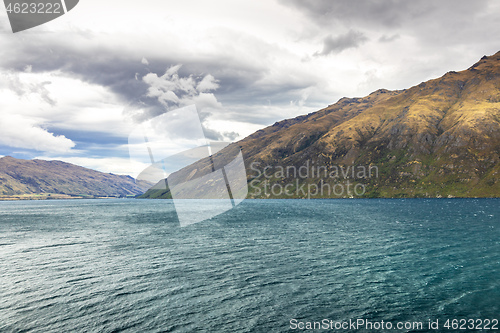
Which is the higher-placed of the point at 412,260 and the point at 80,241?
the point at 80,241

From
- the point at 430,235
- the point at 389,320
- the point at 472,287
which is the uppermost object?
the point at 389,320

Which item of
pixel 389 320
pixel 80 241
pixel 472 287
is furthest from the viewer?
pixel 80 241

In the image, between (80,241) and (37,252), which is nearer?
(37,252)

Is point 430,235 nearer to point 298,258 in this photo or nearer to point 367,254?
point 367,254

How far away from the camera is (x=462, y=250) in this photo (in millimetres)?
64125

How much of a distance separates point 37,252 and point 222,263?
168ft

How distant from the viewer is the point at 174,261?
192 feet

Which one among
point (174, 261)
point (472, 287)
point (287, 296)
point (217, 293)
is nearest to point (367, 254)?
point (472, 287)

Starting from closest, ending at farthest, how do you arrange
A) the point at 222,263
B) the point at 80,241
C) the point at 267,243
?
the point at 222,263 < the point at 267,243 < the point at 80,241

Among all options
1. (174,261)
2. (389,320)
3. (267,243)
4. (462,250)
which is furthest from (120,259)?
(462,250)

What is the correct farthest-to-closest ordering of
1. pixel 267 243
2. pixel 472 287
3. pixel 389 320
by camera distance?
1. pixel 267 243
2. pixel 472 287
3. pixel 389 320

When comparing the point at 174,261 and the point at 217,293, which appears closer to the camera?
the point at 217,293

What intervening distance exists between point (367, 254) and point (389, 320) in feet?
111

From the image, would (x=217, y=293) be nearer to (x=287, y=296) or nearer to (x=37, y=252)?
(x=287, y=296)
